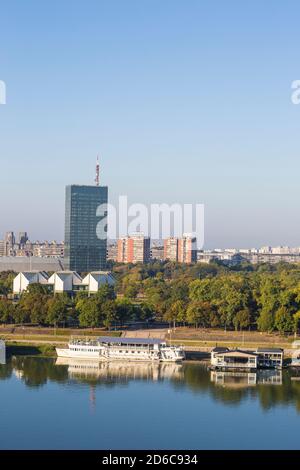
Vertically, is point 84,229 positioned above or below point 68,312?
above

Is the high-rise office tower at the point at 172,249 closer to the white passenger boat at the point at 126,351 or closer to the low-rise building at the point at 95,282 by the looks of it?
the low-rise building at the point at 95,282

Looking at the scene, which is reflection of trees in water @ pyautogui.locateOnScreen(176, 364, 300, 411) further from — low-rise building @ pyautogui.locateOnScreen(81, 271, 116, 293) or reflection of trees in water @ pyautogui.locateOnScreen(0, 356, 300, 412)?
low-rise building @ pyautogui.locateOnScreen(81, 271, 116, 293)

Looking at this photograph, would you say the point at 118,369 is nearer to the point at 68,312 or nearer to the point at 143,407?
the point at 143,407

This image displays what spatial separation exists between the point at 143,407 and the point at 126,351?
4311 millimetres

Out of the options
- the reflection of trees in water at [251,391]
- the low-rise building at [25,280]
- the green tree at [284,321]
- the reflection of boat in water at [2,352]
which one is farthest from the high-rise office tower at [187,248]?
the reflection of trees in water at [251,391]

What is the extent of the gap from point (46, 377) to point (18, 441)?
425cm

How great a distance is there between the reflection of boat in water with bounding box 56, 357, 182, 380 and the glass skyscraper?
19.7 m

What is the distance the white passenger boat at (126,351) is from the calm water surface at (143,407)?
0.39m

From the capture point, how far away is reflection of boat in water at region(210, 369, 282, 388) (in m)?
14.2

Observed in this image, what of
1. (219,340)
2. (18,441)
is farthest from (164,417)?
(219,340)

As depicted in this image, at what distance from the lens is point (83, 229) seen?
1417 inches

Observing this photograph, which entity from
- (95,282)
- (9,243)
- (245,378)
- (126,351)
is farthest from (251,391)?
(9,243)

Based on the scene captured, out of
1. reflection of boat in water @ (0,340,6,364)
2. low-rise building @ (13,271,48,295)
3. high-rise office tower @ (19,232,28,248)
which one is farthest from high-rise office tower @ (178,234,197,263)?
reflection of boat in water @ (0,340,6,364)

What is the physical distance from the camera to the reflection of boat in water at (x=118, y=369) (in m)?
14.6
